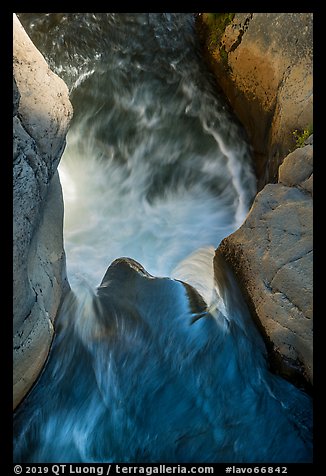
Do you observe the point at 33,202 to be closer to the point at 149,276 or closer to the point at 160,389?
the point at 149,276

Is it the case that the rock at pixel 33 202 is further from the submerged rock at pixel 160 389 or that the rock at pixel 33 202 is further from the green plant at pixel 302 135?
the green plant at pixel 302 135

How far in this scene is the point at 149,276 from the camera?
15.5 ft

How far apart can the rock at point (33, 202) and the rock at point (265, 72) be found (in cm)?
200

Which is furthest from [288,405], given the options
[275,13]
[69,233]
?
[275,13]

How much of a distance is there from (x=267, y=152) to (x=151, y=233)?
57.4 inches

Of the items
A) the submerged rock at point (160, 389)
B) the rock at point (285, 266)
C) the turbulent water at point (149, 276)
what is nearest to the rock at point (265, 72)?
the turbulent water at point (149, 276)

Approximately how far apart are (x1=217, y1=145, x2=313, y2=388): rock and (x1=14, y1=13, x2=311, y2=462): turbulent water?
0.18m

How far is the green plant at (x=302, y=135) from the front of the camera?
14.3 ft

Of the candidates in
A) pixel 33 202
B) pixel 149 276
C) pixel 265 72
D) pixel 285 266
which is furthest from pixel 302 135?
pixel 33 202

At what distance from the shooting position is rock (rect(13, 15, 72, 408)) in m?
3.45


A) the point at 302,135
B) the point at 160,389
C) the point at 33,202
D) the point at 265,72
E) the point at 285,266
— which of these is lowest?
the point at 160,389

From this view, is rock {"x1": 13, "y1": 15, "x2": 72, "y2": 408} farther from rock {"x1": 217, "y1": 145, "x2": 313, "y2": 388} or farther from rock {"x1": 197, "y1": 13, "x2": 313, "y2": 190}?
rock {"x1": 197, "y1": 13, "x2": 313, "y2": 190}

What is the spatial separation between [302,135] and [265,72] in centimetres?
106
